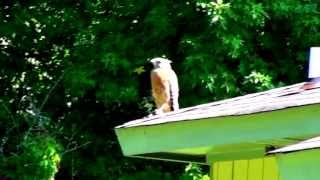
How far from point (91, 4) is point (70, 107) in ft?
4.47

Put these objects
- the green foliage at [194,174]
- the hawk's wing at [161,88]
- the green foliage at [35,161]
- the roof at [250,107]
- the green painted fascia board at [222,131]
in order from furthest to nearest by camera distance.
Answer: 1. the green foliage at [35,161]
2. the green foliage at [194,174]
3. the hawk's wing at [161,88]
4. the roof at [250,107]
5. the green painted fascia board at [222,131]

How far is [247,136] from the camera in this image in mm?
3752

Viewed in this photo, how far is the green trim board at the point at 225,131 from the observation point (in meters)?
3.59

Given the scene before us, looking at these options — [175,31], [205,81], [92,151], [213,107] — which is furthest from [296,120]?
[92,151]

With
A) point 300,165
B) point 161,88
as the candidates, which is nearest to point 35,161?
point 161,88

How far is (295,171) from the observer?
2873 millimetres

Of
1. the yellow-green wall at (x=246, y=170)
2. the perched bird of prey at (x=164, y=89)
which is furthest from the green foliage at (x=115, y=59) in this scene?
the yellow-green wall at (x=246, y=170)

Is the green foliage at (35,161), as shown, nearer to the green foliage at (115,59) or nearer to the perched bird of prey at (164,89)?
the green foliage at (115,59)

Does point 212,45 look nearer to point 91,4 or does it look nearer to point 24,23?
point 91,4

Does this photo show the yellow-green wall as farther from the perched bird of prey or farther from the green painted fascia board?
the perched bird of prey

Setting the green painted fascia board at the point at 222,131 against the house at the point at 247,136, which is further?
the green painted fascia board at the point at 222,131

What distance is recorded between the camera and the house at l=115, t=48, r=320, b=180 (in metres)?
2.93

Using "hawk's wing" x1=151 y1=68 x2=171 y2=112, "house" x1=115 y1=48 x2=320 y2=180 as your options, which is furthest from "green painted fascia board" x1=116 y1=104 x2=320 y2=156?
"hawk's wing" x1=151 y1=68 x2=171 y2=112

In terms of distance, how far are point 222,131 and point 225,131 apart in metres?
0.02
